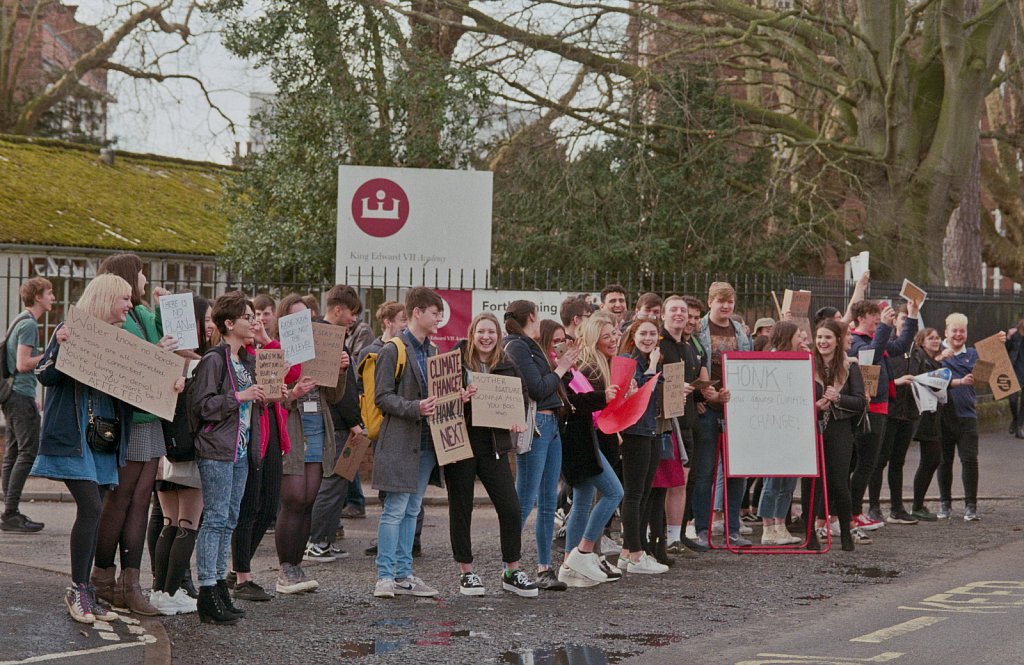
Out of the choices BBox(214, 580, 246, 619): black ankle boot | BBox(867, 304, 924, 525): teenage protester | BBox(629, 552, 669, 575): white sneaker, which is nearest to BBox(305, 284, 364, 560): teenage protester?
BBox(214, 580, 246, 619): black ankle boot

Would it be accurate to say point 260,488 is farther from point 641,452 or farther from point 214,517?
point 641,452

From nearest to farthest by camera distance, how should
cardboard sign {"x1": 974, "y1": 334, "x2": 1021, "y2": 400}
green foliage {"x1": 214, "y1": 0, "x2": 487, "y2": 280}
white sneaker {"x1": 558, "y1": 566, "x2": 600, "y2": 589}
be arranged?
white sneaker {"x1": 558, "y1": 566, "x2": 600, "y2": 589}
cardboard sign {"x1": 974, "y1": 334, "x2": 1021, "y2": 400}
green foliage {"x1": 214, "y1": 0, "x2": 487, "y2": 280}

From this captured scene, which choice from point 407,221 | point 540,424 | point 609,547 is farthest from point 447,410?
point 407,221

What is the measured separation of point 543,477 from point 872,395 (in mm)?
3658

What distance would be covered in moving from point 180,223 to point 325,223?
10157 mm

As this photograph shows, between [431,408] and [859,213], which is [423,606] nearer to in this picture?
[431,408]

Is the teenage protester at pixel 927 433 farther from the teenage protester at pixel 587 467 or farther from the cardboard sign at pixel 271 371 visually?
the cardboard sign at pixel 271 371

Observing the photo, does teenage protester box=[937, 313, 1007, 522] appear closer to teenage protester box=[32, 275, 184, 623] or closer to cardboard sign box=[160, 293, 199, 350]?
cardboard sign box=[160, 293, 199, 350]

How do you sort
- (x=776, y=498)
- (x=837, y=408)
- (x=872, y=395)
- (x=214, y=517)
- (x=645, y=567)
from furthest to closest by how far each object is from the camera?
(x=872, y=395), (x=776, y=498), (x=837, y=408), (x=645, y=567), (x=214, y=517)

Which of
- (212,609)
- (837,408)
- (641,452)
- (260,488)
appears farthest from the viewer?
(837,408)

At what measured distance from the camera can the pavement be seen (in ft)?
21.9

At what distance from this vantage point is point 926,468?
479 inches

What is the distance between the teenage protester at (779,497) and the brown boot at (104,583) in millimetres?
5172

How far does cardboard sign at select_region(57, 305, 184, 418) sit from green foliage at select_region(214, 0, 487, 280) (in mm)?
12276
